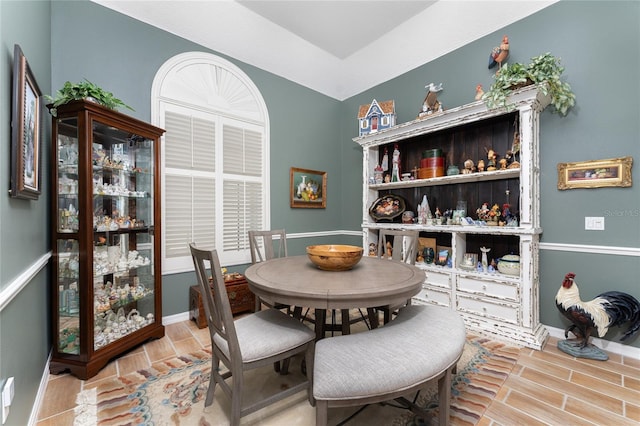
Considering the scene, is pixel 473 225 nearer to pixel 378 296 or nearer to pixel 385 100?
pixel 378 296

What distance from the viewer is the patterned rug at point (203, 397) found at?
5.02 feet

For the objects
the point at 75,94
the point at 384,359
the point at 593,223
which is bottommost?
the point at 384,359

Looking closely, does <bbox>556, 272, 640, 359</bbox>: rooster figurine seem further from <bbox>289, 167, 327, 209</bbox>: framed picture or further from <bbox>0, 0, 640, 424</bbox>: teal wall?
<bbox>289, 167, 327, 209</bbox>: framed picture

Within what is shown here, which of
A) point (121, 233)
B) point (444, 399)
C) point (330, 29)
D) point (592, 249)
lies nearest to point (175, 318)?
point (121, 233)

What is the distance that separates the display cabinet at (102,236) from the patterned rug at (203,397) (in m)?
0.38

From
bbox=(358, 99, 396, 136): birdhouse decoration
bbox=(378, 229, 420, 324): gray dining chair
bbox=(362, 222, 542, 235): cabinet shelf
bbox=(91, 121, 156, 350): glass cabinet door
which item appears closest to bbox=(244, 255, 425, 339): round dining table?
bbox=(378, 229, 420, 324): gray dining chair

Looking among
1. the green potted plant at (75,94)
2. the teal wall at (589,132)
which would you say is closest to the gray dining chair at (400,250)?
the teal wall at (589,132)

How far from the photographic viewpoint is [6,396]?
1120 mm

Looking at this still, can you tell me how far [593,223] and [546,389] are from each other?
1.45 meters

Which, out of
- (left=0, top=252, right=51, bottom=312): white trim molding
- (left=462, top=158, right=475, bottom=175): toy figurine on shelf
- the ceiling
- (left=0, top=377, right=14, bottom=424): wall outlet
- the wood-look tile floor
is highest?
the ceiling

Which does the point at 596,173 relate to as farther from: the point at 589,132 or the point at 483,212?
the point at 483,212

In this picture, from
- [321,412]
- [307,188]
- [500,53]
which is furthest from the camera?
[307,188]

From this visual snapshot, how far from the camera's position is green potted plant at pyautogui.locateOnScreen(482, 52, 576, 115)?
230 centimetres

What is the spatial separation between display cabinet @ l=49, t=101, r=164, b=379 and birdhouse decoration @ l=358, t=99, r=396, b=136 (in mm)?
2511
